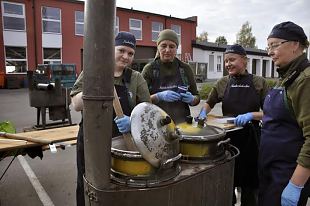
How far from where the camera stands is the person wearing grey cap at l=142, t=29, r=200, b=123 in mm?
2791

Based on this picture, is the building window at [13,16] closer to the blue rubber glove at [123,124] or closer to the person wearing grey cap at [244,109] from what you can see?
the person wearing grey cap at [244,109]

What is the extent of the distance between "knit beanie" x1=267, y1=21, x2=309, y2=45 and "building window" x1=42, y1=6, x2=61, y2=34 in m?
19.6

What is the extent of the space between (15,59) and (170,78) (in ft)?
59.9

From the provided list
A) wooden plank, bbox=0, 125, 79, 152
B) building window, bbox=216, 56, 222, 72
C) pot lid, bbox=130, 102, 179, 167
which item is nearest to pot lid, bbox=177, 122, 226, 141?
pot lid, bbox=130, 102, 179, 167

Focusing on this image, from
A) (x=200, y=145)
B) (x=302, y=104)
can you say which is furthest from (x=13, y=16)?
(x=302, y=104)

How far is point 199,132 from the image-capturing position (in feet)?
5.75

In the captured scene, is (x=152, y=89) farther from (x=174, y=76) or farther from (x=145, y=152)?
(x=145, y=152)

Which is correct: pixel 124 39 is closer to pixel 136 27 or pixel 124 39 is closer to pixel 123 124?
pixel 123 124

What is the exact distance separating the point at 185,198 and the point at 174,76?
1.61m

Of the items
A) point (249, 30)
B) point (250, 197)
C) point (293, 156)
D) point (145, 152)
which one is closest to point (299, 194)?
point (293, 156)

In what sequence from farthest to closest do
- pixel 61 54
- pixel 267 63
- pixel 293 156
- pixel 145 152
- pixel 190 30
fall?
pixel 267 63 → pixel 190 30 → pixel 61 54 → pixel 293 156 → pixel 145 152

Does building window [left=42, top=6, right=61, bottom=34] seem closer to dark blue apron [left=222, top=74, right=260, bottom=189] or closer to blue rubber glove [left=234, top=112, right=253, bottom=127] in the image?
dark blue apron [left=222, top=74, right=260, bottom=189]

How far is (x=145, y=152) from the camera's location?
4.46 ft

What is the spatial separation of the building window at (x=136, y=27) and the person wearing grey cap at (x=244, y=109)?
20526mm
